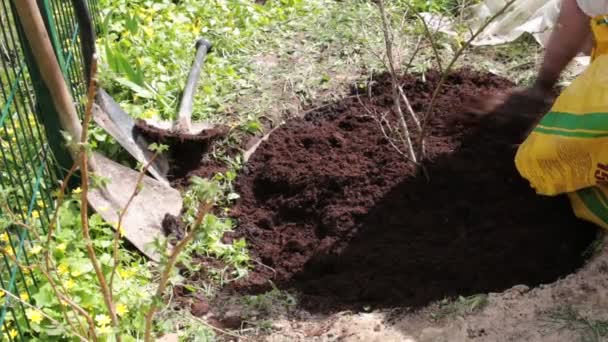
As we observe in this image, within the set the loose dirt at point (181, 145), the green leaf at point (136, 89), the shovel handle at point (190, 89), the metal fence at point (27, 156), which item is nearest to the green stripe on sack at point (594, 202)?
the loose dirt at point (181, 145)

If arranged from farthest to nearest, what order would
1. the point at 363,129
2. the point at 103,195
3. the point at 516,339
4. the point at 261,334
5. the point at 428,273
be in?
the point at 363,129
the point at 103,195
the point at 428,273
the point at 261,334
the point at 516,339

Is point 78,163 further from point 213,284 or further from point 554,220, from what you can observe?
point 554,220

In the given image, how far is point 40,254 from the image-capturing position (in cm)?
275

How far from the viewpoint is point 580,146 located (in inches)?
109

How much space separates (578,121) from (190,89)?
A: 2.17 meters

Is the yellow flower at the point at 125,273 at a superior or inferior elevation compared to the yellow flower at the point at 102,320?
inferior

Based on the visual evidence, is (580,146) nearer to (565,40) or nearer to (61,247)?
(565,40)

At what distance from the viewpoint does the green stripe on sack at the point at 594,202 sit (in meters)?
2.88

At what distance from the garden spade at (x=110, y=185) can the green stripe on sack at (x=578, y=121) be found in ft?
5.33

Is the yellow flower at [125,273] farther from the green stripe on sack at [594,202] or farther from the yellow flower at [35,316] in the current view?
the green stripe on sack at [594,202]

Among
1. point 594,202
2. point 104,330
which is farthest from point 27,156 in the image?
point 594,202

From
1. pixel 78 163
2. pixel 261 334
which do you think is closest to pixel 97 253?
pixel 261 334

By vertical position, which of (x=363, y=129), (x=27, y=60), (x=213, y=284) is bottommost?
(x=213, y=284)

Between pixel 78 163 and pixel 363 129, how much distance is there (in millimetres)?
2314
